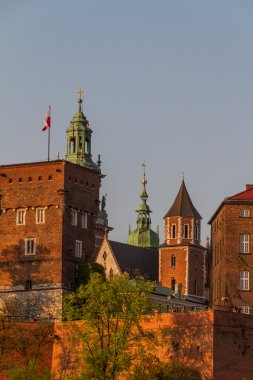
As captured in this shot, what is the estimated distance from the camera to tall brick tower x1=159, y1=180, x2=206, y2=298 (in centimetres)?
16838

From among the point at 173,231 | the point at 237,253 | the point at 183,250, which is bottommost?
the point at 237,253

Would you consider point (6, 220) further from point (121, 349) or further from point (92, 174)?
point (121, 349)

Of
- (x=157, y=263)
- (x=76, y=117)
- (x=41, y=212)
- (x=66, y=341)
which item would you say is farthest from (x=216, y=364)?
(x=157, y=263)

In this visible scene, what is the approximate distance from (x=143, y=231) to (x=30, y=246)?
240 feet

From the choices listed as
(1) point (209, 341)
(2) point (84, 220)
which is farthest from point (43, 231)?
(1) point (209, 341)

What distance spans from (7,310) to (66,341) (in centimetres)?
1264

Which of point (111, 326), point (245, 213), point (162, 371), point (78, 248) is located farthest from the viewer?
point (78, 248)

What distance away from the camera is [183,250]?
170250 millimetres

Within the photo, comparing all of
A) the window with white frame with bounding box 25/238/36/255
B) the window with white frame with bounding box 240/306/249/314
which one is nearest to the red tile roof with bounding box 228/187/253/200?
the window with white frame with bounding box 240/306/249/314

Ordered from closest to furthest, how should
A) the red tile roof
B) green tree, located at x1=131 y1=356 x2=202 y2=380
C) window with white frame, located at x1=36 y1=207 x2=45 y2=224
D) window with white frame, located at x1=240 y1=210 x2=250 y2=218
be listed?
green tree, located at x1=131 y1=356 x2=202 y2=380
window with white frame, located at x1=240 y1=210 x2=250 y2=218
the red tile roof
window with white frame, located at x1=36 y1=207 x2=45 y2=224

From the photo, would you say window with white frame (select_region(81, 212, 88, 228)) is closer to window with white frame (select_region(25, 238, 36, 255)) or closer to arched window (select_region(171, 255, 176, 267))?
window with white frame (select_region(25, 238, 36, 255))

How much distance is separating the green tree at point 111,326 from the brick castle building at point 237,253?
40.6ft

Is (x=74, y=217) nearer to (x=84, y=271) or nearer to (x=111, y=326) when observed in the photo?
(x=84, y=271)

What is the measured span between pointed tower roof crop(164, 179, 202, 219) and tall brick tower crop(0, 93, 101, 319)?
159ft
